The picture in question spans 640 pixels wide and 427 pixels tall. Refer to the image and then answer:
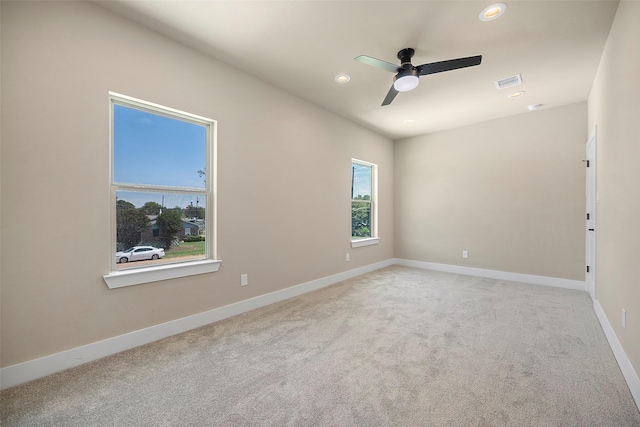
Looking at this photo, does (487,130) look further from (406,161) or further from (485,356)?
(485,356)

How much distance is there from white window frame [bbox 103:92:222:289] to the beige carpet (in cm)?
59

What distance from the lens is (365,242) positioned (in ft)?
17.2

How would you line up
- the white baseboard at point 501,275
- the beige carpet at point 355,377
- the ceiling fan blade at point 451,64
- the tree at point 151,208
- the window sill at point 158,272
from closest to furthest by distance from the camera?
the beige carpet at point 355,377, the window sill at point 158,272, the ceiling fan blade at point 451,64, the tree at point 151,208, the white baseboard at point 501,275

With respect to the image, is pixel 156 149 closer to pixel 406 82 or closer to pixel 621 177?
pixel 406 82

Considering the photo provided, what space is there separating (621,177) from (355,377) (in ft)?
8.30

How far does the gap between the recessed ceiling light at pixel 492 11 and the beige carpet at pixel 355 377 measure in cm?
278

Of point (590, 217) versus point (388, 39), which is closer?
point (388, 39)

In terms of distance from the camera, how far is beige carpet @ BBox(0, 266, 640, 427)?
160 cm

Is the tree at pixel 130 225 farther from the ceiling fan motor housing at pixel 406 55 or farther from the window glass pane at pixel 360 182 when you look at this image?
the window glass pane at pixel 360 182

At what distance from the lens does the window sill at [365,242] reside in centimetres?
500

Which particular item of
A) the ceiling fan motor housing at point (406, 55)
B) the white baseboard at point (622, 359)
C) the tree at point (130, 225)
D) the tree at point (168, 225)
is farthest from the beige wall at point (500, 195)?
the tree at point (130, 225)

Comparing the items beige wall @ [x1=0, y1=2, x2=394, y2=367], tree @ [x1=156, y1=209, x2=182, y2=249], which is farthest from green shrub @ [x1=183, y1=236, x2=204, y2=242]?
beige wall @ [x1=0, y1=2, x2=394, y2=367]

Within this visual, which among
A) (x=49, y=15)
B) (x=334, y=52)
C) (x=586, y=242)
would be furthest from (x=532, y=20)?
(x=49, y=15)

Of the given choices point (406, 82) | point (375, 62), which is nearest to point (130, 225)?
point (375, 62)
